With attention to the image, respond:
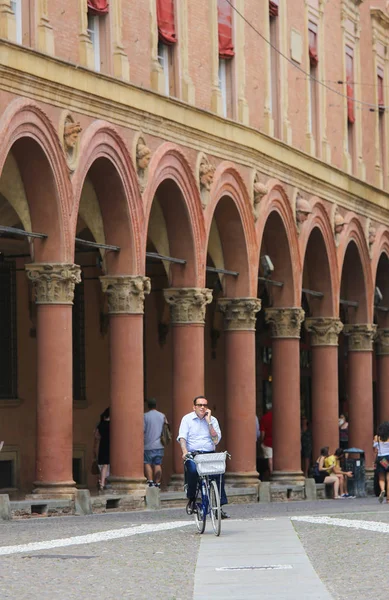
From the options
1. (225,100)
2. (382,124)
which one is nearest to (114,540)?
(225,100)

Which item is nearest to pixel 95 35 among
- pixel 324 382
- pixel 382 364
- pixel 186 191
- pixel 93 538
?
pixel 186 191

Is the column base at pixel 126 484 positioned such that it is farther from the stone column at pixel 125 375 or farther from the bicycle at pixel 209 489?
the bicycle at pixel 209 489

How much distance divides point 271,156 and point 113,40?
799 cm

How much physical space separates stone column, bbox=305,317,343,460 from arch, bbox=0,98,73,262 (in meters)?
15.5

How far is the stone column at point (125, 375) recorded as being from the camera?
30141 mm

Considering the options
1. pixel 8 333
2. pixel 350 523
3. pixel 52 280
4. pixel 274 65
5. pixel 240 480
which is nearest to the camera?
pixel 350 523

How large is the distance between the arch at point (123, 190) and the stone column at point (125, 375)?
33 cm

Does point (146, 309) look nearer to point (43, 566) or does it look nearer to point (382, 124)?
point (382, 124)

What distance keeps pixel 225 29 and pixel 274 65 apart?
3.62 metres

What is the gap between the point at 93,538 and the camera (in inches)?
784

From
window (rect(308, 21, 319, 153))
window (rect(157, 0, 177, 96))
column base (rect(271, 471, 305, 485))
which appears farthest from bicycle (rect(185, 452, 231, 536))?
window (rect(308, 21, 319, 153))

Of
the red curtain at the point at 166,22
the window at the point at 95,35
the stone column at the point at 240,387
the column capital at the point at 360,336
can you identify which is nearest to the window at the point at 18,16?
the window at the point at 95,35

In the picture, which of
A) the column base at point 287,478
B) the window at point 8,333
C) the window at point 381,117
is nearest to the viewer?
the window at point 8,333

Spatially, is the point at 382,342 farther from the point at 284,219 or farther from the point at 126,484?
the point at 126,484
